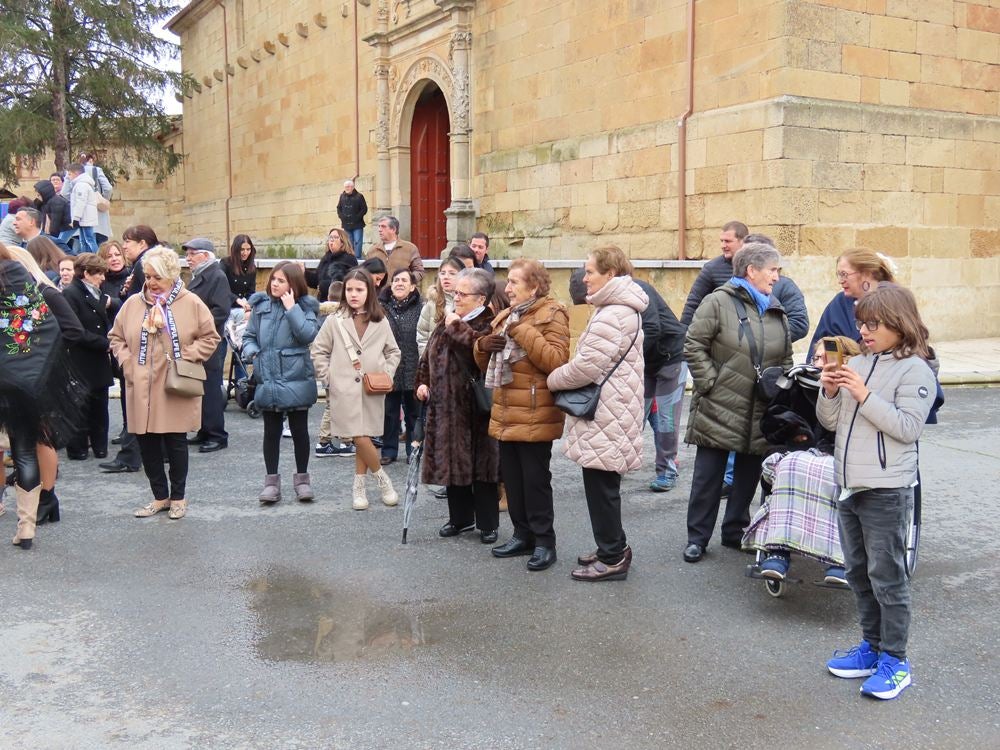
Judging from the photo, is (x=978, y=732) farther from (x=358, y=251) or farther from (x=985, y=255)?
(x=358, y=251)

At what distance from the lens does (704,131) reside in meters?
12.8

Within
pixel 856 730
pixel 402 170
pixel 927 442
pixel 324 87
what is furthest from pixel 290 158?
pixel 856 730

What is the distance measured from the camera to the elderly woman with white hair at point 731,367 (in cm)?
524

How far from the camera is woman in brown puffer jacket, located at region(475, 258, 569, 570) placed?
5.15m

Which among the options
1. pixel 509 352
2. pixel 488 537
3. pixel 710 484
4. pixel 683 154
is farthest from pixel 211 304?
pixel 683 154

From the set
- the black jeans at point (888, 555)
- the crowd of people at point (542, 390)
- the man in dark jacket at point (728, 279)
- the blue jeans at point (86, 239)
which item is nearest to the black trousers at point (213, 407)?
the crowd of people at point (542, 390)

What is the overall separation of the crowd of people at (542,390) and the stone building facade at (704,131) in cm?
556

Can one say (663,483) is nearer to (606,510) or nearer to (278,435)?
(606,510)

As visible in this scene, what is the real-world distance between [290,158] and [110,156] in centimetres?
693

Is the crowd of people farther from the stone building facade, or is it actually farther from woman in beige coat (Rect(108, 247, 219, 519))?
the stone building facade

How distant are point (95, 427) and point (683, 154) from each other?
8.13m

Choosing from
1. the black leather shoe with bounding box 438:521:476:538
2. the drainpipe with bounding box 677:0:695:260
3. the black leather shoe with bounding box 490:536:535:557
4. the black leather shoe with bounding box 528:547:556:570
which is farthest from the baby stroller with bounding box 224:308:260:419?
the drainpipe with bounding box 677:0:695:260

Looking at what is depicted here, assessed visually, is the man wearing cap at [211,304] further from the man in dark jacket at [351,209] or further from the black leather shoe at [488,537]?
the man in dark jacket at [351,209]

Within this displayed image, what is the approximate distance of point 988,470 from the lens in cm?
727
